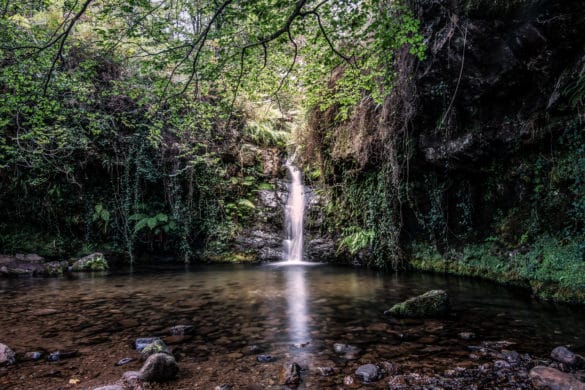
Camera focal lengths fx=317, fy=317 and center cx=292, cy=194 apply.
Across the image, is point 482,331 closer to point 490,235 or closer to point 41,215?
point 490,235

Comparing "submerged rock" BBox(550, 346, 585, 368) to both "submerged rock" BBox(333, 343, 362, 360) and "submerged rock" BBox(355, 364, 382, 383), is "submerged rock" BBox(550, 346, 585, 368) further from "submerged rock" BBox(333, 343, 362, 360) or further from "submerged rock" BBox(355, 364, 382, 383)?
"submerged rock" BBox(333, 343, 362, 360)

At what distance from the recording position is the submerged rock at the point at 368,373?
8.52ft

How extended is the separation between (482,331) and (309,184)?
30.0ft

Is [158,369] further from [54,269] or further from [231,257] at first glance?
[231,257]

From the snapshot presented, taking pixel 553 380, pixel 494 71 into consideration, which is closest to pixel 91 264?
pixel 553 380

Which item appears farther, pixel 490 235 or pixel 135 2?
pixel 490 235

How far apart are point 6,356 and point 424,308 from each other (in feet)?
15.1

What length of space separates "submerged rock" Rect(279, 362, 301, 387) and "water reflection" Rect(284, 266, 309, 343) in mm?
767

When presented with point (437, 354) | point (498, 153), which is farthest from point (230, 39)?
point (498, 153)

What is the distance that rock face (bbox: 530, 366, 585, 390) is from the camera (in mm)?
2281

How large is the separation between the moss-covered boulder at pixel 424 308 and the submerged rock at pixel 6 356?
13.8 ft

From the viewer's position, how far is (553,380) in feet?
7.75

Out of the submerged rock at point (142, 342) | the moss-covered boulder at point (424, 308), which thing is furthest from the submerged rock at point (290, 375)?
the moss-covered boulder at point (424, 308)

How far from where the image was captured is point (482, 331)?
143 inches
